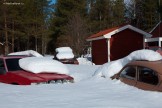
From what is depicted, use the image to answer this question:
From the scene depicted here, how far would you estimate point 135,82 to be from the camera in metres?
9.69

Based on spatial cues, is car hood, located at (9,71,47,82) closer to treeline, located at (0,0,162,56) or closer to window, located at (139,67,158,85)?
window, located at (139,67,158,85)

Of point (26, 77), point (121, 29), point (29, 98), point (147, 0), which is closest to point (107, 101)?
point (29, 98)

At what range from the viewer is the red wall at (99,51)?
32188 millimetres

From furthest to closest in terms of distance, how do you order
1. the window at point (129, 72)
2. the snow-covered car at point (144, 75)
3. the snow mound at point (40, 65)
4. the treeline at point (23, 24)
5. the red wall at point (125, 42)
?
the treeline at point (23, 24) < the red wall at point (125, 42) < the snow mound at point (40, 65) < the window at point (129, 72) < the snow-covered car at point (144, 75)

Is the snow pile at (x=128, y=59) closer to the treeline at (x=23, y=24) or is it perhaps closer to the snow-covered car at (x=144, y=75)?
the snow-covered car at (x=144, y=75)

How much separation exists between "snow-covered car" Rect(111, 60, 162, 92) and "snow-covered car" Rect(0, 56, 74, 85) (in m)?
2.10

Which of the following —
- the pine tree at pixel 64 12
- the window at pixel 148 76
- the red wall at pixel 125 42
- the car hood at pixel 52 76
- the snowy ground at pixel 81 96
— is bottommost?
the snowy ground at pixel 81 96

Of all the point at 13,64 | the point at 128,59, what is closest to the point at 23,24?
the point at 13,64

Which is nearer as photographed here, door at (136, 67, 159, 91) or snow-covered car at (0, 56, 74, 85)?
door at (136, 67, 159, 91)

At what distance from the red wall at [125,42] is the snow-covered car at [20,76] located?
773 inches

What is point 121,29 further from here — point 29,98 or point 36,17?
point 36,17

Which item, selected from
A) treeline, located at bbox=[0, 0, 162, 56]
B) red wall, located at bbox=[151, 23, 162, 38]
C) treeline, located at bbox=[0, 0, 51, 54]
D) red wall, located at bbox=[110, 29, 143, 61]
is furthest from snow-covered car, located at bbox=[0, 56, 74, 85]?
treeline, located at bbox=[0, 0, 51, 54]

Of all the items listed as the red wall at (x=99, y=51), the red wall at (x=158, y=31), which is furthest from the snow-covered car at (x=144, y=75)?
the red wall at (x=158, y=31)

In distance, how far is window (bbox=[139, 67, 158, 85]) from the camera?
29.8 feet
